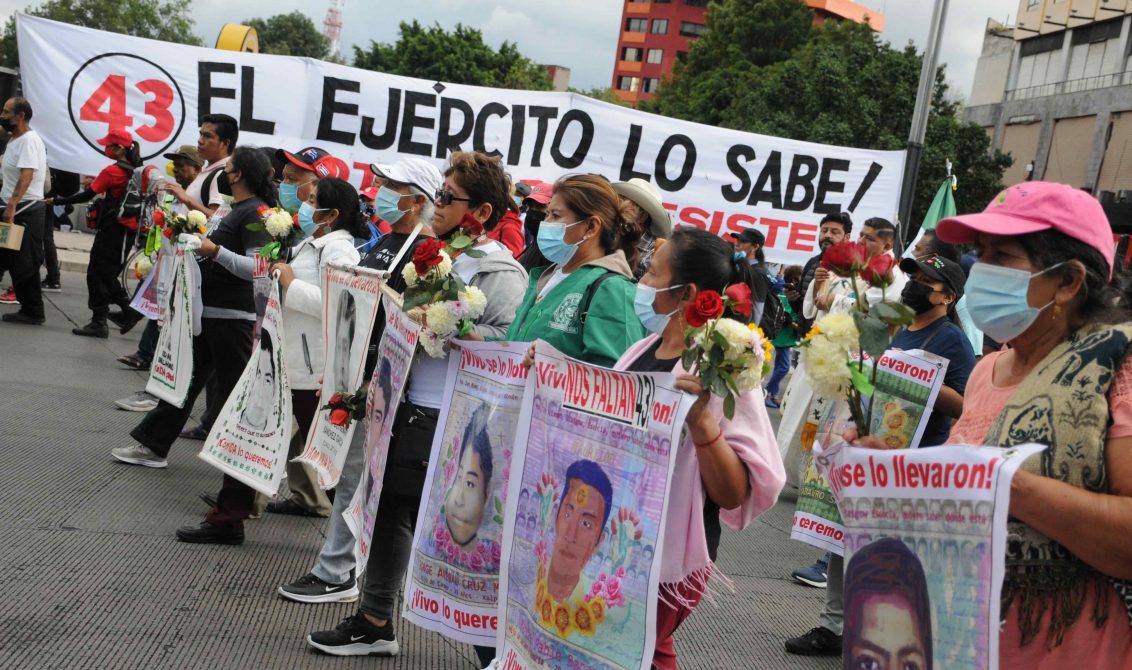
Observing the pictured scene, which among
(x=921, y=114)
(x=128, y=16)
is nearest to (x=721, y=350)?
(x=921, y=114)

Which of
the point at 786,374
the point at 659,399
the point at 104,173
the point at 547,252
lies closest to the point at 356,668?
the point at 547,252

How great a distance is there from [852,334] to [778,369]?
10382 millimetres

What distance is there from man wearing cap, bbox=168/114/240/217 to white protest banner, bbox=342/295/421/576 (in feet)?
12.1

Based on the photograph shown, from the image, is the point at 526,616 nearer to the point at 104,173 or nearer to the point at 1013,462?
the point at 1013,462

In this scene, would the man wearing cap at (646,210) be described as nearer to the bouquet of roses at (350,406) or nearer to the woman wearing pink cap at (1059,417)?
the bouquet of roses at (350,406)

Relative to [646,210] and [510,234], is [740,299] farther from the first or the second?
[510,234]

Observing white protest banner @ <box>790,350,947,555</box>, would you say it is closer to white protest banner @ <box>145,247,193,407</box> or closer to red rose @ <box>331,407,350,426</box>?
red rose @ <box>331,407,350,426</box>

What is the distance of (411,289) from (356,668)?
150 cm

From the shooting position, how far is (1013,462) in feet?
7.02

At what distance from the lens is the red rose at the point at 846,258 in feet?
8.03

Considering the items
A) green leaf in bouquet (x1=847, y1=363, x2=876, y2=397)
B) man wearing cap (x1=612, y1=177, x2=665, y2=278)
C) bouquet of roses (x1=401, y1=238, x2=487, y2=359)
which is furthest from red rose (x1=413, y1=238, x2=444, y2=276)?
green leaf in bouquet (x1=847, y1=363, x2=876, y2=397)

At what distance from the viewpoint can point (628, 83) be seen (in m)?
120

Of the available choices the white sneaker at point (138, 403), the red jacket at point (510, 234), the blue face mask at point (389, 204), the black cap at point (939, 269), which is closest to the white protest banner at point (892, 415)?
the black cap at point (939, 269)

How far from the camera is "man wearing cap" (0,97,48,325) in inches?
439
